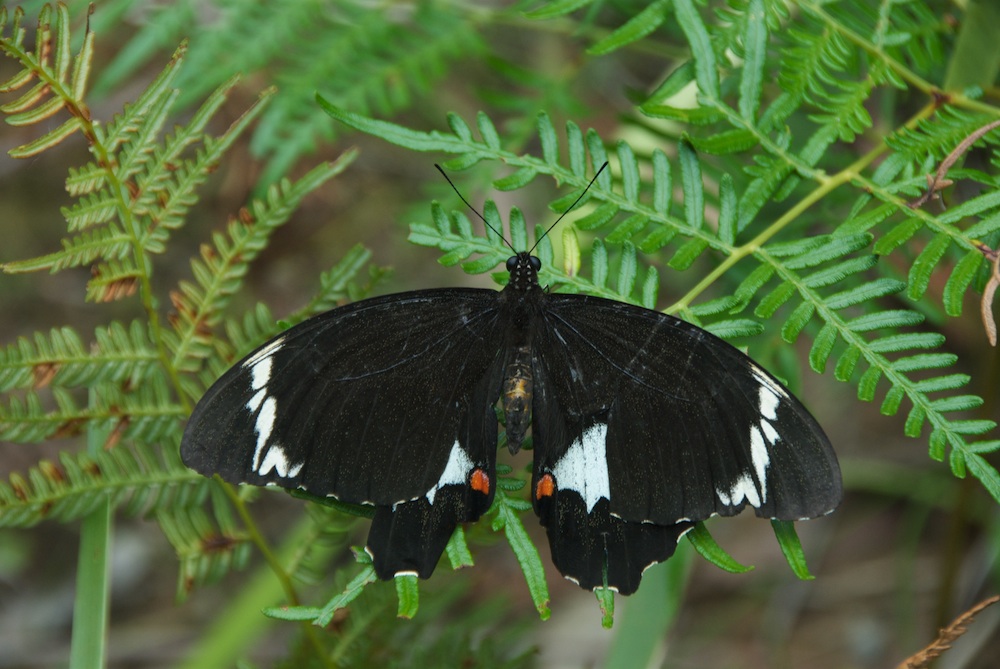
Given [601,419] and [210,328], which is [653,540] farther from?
[210,328]

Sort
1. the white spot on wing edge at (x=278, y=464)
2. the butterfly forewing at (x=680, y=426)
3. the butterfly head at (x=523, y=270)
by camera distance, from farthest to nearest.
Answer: the butterfly head at (x=523, y=270)
the white spot on wing edge at (x=278, y=464)
the butterfly forewing at (x=680, y=426)

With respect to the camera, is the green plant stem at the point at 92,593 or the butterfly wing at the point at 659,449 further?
the green plant stem at the point at 92,593

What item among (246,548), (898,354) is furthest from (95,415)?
(898,354)

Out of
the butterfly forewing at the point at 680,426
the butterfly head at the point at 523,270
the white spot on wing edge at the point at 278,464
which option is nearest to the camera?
the butterfly forewing at the point at 680,426

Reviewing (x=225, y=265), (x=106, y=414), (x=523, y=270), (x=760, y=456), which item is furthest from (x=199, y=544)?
(x=760, y=456)

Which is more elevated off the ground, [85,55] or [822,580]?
[85,55]

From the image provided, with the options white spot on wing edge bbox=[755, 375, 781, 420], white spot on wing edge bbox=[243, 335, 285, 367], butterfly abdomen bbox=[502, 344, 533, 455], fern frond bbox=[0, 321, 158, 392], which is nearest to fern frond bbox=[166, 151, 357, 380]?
fern frond bbox=[0, 321, 158, 392]

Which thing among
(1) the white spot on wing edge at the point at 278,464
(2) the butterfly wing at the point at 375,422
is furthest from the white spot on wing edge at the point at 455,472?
(1) the white spot on wing edge at the point at 278,464

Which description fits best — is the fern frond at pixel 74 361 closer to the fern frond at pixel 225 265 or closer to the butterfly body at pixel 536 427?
the fern frond at pixel 225 265

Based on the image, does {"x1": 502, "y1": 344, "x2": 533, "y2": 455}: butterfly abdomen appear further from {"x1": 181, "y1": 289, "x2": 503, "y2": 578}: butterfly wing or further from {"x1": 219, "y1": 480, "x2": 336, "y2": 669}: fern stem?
{"x1": 219, "y1": 480, "x2": 336, "y2": 669}: fern stem
